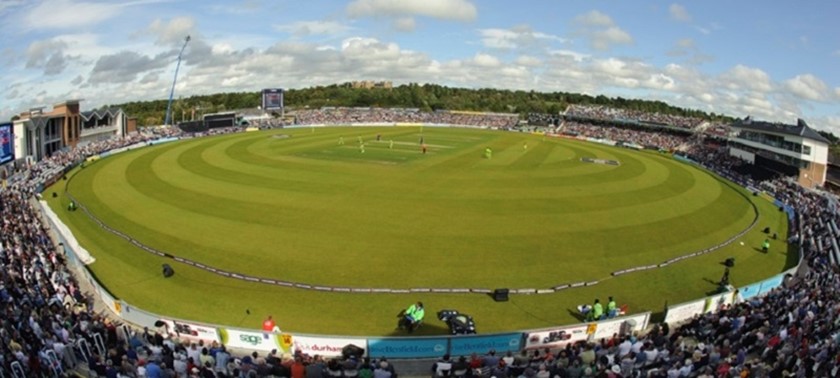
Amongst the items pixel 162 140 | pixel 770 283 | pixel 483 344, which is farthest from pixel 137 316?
pixel 162 140

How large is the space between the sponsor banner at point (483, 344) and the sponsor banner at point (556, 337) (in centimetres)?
43

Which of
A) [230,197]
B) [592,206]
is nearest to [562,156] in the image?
[592,206]

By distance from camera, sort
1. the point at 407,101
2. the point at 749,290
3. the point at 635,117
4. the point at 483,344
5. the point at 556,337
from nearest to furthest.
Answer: the point at 483,344 < the point at 556,337 < the point at 749,290 < the point at 635,117 < the point at 407,101

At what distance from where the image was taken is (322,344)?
1653 centimetres

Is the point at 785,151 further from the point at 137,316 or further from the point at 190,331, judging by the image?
the point at 137,316

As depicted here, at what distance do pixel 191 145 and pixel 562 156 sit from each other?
163 feet

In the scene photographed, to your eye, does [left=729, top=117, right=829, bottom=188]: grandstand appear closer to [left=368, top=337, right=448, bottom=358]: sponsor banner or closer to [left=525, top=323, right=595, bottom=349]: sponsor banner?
[left=525, top=323, right=595, bottom=349]: sponsor banner

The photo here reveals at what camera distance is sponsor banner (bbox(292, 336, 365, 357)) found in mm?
16344

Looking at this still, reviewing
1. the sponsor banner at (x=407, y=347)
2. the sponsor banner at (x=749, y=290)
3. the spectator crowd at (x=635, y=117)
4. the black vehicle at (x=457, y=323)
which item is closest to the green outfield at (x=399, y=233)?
the black vehicle at (x=457, y=323)

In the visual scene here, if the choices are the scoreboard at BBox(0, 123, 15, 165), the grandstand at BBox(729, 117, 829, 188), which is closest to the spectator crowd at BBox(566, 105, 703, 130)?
the grandstand at BBox(729, 117, 829, 188)

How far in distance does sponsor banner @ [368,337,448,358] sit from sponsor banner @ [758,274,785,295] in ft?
49.9

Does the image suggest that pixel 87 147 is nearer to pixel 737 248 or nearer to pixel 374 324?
pixel 374 324

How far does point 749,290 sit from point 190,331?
21.6 m

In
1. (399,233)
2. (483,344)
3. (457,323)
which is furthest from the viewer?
(399,233)
